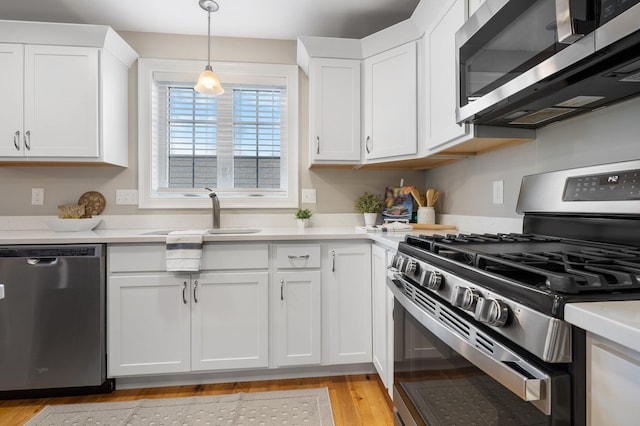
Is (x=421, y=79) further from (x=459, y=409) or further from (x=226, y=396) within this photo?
(x=226, y=396)

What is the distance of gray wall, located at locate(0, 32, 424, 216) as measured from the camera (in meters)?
2.38

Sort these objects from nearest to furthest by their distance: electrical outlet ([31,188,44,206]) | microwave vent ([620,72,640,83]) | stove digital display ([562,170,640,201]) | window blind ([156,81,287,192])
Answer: microwave vent ([620,72,640,83]), stove digital display ([562,170,640,201]), electrical outlet ([31,188,44,206]), window blind ([156,81,287,192])

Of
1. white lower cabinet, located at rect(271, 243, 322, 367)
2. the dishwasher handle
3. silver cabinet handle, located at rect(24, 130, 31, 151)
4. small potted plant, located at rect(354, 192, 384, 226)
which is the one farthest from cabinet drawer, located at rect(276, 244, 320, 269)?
silver cabinet handle, located at rect(24, 130, 31, 151)

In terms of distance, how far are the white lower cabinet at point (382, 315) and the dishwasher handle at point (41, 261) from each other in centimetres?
178

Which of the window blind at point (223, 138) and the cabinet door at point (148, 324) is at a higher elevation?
the window blind at point (223, 138)

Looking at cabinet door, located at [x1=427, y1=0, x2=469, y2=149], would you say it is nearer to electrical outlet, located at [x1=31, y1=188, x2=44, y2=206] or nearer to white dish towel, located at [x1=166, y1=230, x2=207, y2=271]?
white dish towel, located at [x1=166, y1=230, x2=207, y2=271]

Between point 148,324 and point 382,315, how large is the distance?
4.38 ft

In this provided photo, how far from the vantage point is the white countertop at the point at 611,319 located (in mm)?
462

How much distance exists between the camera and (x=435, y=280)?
0.97m

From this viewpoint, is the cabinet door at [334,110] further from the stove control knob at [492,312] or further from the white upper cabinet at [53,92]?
the stove control knob at [492,312]

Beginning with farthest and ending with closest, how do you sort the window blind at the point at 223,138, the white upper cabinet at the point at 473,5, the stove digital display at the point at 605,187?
the window blind at the point at 223,138
the white upper cabinet at the point at 473,5
the stove digital display at the point at 605,187

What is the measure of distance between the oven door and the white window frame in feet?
4.71

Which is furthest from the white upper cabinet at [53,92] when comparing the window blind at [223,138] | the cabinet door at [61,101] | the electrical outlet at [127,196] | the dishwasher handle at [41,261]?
the dishwasher handle at [41,261]

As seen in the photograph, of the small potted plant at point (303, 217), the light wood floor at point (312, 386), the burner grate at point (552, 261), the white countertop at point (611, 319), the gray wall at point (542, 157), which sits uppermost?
the gray wall at point (542, 157)
